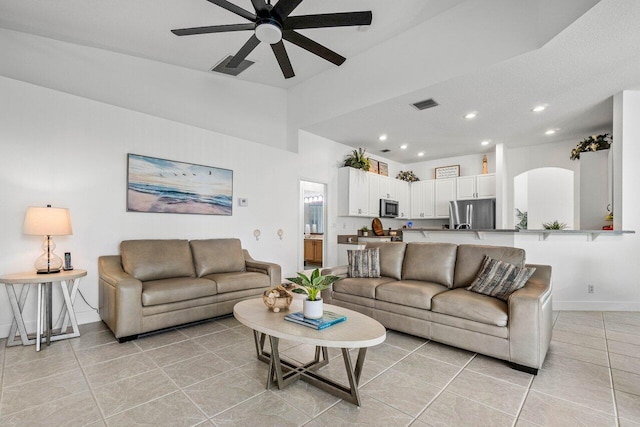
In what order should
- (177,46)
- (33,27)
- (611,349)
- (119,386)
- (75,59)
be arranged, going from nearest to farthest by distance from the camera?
1. (119,386)
2. (611,349)
3. (33,27)
4. (75,59)
5. (177,46)

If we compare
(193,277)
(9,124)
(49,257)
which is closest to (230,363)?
(193,277)

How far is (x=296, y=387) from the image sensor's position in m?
2.18

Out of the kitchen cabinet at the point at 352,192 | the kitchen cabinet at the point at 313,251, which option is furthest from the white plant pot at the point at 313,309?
the kitchen cabinet at the point at 313,251

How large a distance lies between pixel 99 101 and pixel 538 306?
16.4 feet

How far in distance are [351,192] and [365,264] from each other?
2822mm

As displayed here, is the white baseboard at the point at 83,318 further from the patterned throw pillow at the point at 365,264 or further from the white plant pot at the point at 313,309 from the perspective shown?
the patterned throw pillow at the point at 365,264

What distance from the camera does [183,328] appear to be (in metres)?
3.41

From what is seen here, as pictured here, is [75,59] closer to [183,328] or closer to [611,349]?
[183,328]

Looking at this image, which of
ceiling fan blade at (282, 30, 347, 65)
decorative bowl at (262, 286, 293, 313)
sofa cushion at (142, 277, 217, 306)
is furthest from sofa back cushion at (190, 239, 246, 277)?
ceiling fan blade at (282, 30, 347, 65)

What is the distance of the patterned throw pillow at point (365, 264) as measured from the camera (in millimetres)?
3830

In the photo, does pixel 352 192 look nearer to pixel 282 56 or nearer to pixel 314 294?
pixel 282 56

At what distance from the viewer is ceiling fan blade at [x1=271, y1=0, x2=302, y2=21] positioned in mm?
2330

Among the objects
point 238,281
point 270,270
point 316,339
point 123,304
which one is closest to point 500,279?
point 316,339

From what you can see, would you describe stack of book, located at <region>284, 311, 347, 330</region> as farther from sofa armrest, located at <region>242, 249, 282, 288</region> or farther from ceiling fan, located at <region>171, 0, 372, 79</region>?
ceiling fan, located at <region>171, 0, 372, 79</region>
